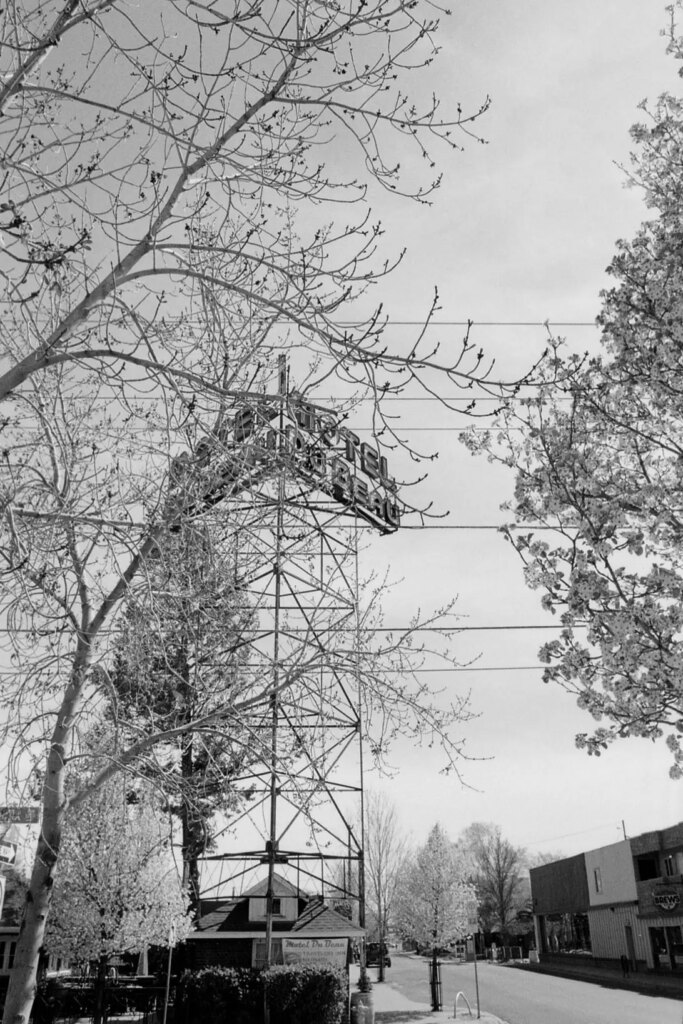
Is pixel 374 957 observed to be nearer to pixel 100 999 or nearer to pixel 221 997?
pixel 221 997

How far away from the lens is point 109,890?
1903 centimetres

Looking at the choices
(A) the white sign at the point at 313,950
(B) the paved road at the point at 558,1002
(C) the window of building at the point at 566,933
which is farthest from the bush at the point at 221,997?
(C) the window of building at the point at 566,933

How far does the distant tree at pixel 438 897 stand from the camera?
3102cm

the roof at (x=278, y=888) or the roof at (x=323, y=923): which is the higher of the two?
the roof at (x=278, y=888)

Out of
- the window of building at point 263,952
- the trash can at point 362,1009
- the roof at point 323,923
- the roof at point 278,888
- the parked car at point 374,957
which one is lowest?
the parked car at point 374,957

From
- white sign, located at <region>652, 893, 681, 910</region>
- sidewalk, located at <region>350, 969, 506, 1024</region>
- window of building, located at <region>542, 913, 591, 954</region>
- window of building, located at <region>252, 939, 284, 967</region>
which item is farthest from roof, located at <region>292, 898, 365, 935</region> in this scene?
window of building, located at <region>542, 913, 591, 954</region>

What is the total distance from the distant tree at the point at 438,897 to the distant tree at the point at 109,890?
41.9 feet

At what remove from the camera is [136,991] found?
65.1 feet

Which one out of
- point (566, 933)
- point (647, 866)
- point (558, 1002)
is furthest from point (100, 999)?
point (566, 933)

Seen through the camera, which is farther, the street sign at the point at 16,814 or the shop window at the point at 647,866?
the shop window at the point at 647,866

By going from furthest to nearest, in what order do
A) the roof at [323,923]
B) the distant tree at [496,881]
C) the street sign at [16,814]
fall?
the distant tree at [496,881] < the roof at [323,923] < the street sign at [16,814]

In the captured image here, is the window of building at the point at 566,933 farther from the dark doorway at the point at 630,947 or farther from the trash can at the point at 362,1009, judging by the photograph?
the trash can at the point at 362,1009

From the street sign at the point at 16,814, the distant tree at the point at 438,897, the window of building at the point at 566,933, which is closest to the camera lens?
the street sign at the point at 16,814

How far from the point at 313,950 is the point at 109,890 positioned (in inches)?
197
